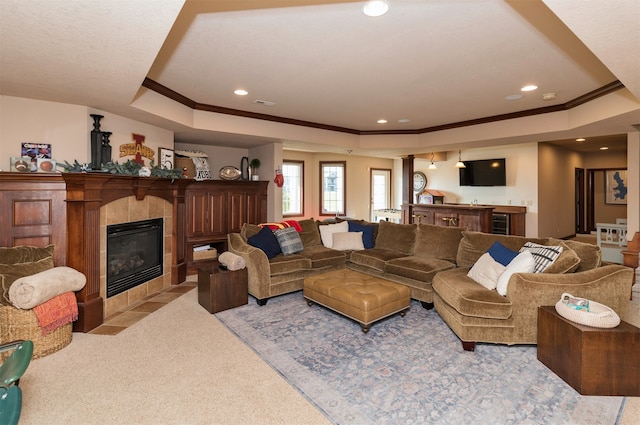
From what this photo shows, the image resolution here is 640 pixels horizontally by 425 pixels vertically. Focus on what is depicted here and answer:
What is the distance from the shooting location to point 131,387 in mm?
2369

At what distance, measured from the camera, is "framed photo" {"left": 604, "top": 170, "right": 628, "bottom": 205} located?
30.5ft

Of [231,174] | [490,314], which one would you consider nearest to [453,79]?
[490,314]

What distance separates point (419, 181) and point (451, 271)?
22.9ft

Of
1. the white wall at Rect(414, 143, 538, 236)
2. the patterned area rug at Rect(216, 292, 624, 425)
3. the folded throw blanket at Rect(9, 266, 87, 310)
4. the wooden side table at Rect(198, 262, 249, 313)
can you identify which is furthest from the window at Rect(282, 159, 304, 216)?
the folded throw blanket at Rect(9, 266, 87, 310)

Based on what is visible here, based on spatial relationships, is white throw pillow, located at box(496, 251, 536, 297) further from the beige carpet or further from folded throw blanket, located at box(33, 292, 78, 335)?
folded throw blanket, located at box(33, 292, 78, 335)

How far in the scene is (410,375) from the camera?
2.52m

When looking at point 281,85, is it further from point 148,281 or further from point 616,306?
point 616,306

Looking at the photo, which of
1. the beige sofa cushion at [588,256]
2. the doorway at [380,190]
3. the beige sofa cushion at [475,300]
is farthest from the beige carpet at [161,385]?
the doorway at [380,190]

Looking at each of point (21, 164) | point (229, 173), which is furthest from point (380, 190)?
point (21, 164)

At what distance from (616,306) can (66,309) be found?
4.73 meters

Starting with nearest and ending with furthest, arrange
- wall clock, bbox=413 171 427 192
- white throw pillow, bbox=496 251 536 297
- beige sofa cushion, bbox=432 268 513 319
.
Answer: beige sofa cushion, bbox=432 268 513 319, white throw pillow, bbox=496 251 536 297, wall clock, bbox=413 171 427 192

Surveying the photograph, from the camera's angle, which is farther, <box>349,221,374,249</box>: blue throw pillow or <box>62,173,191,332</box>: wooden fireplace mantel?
<box>349,221,374,249</box>: blue throw pillow

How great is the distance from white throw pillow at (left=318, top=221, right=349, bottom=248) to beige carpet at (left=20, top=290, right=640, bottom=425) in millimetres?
2402

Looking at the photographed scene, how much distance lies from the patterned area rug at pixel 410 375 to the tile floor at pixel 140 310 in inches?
43.5
